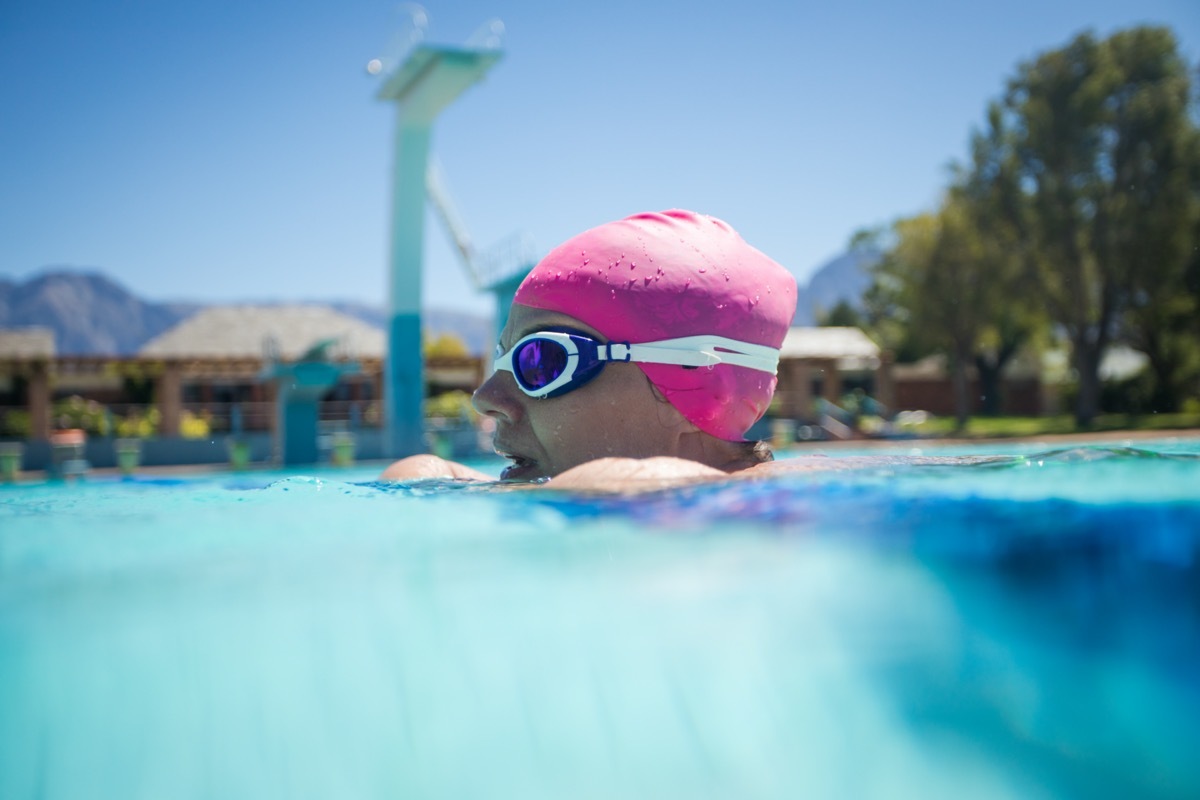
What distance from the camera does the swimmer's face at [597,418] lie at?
3.01 meters

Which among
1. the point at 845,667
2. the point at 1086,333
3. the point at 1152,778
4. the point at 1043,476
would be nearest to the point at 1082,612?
the point at 1152,778

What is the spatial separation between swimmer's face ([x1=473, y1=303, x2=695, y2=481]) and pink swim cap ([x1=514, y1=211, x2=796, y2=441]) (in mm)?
53

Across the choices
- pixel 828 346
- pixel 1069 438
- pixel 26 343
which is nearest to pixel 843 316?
pixel 828 346

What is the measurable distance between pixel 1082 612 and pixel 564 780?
0.97 metres

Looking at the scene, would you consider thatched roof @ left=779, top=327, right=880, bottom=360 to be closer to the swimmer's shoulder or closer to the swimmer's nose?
the swimmer's shoulder

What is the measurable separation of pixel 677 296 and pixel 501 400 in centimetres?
72

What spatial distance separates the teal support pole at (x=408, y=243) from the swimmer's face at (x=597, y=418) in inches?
759

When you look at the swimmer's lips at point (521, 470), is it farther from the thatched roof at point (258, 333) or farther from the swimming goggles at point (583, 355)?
the thatched roof at point (258, 333)

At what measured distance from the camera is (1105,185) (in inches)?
1177

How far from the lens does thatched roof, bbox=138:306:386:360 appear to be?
Answer: 3676cm

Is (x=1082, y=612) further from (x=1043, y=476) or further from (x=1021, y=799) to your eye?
(x=1043, y=476)

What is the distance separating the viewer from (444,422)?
28953 mm

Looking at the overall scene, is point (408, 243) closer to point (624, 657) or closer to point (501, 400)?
point (501, 400)

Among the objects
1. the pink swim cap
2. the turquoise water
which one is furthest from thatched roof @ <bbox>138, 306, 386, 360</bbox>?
the turquoise water
